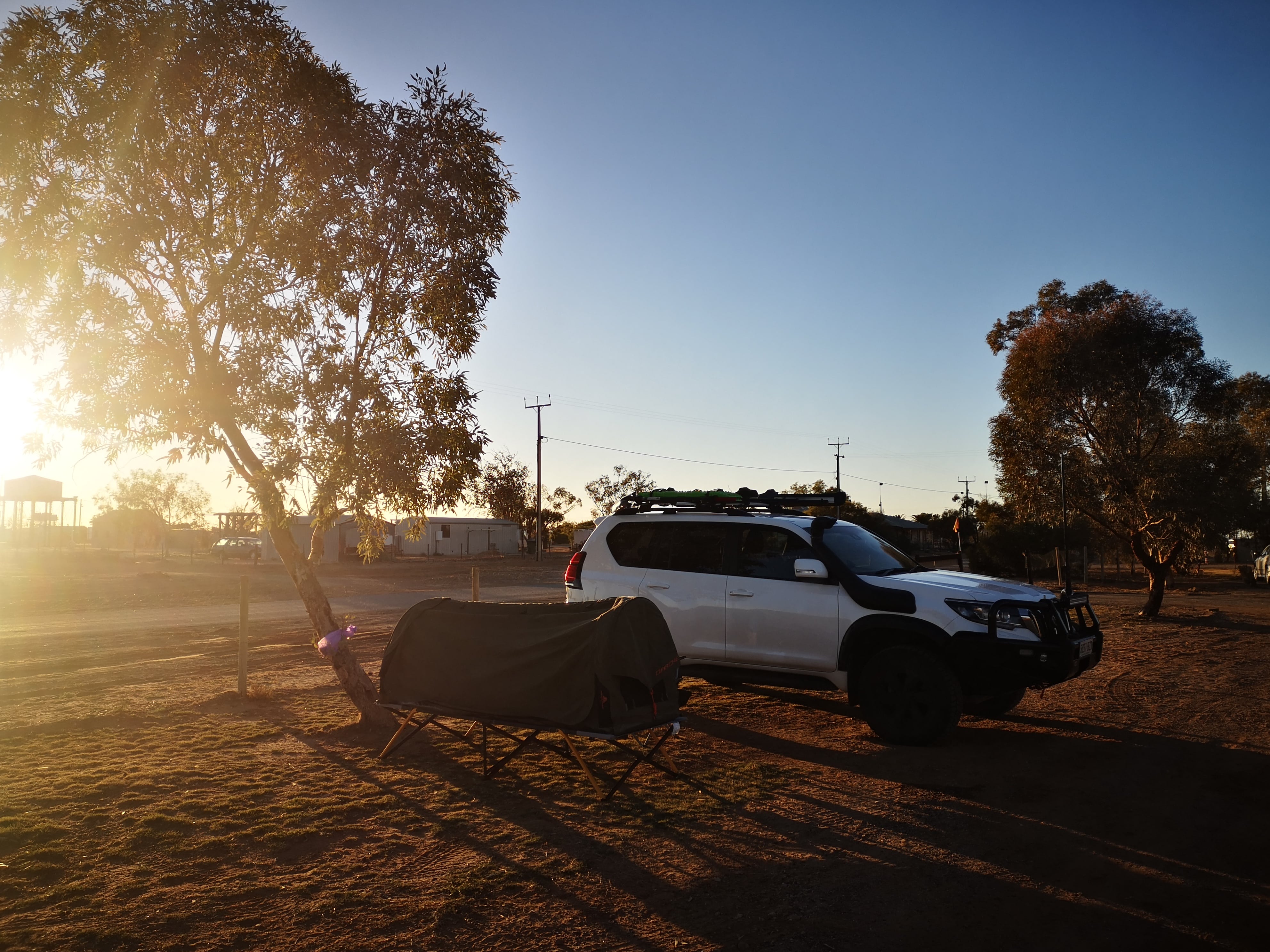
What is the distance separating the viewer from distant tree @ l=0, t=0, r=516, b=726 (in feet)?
25.1

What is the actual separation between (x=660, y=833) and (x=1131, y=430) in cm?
1823

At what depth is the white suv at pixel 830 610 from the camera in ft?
23.9

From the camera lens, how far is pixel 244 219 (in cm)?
830

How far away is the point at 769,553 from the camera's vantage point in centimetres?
843

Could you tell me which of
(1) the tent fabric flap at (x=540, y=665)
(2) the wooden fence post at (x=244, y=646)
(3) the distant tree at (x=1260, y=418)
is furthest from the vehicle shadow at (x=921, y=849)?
(3) the distant tree at (x=1260, y=418)

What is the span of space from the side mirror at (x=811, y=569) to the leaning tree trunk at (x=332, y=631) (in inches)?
162

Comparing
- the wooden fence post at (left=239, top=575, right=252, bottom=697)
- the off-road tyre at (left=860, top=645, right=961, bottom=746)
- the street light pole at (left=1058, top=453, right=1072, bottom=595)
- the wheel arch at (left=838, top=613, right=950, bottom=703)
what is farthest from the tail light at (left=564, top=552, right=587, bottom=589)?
the street light pole at (left=1058, top=453, right=1072, bottom=595)

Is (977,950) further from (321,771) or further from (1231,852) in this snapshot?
(321,771)

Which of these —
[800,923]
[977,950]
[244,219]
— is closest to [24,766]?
[244,219]

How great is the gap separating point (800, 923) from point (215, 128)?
8430mm

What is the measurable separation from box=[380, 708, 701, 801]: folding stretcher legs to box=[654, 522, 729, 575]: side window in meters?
1.78

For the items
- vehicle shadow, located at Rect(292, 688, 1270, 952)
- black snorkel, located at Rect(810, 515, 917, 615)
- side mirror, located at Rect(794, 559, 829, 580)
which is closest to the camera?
vehicle shadow, located at Rect(292, 688, 1270, 952)

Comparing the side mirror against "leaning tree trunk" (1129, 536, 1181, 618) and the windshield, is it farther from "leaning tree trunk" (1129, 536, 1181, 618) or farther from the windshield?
"leaning tree trunk" (1129, 536, 1181, 618)

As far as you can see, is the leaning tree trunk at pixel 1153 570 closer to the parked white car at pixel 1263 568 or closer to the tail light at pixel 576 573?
the tail light at pixel 576 573
